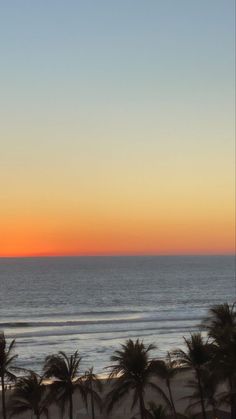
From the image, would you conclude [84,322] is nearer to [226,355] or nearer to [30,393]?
[30,393]

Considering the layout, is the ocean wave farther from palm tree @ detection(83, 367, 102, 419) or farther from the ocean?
palm tree @ detection(83, 367, 102, 419)

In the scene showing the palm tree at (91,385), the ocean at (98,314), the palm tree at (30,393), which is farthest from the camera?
the ocean at (98,314)

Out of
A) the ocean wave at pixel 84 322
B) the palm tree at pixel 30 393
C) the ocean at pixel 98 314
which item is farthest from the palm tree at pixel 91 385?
the ocean wave at pixel 84 322

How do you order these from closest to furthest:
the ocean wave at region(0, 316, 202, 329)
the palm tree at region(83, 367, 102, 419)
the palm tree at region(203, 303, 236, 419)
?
the palm tree at region(203, 303, 236, 419) < the palm tree at region(83, 367, 102, 419) < the ocean wave at region(0, 316, 202, 329)

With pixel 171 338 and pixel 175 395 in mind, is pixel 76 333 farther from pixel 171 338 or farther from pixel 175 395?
pixel 175 395

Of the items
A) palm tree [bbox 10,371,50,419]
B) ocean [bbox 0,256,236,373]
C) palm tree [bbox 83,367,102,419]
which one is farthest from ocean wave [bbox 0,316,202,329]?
palm tree [bbox 10,371,50,419]

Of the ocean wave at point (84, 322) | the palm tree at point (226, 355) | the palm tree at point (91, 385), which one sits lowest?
the ocean wave at point (84, 322)

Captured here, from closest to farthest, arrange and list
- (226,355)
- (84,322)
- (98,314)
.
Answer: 1. (226,355)
2. (84,322)
3. (98,314)

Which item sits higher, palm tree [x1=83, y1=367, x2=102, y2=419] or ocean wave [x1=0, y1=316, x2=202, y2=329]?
palm tree [x1=83, y1=367, x2=102, y2=419]

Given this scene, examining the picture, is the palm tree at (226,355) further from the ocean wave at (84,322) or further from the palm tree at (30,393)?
the ocean wave at (84,322)

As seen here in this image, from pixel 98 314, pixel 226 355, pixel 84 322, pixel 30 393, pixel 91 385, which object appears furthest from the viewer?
pixel 98 314

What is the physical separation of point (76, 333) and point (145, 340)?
11.2m

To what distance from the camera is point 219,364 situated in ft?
88.7

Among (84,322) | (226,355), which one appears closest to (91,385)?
(226,355)
